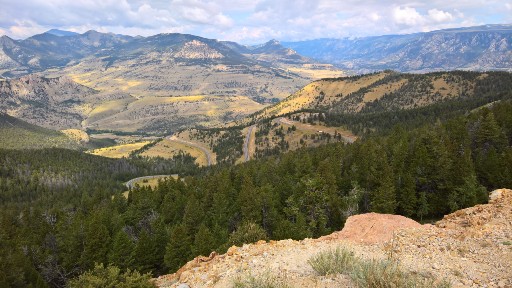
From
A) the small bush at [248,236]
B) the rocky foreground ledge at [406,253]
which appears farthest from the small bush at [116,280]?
the small bush at [248,236]

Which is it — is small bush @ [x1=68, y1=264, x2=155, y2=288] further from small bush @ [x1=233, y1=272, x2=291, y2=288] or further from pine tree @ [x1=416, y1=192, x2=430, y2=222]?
pine tree @ [x1=416, y1=192, x2=430, y2=222]

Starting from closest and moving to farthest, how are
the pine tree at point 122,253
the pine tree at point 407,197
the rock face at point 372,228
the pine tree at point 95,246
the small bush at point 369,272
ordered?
1. the small bush at point 369,272
2. the rock face at point 372,228
3. the pine tree at point 122,253
4. the pine tree at point 95,246
5. the pine tree at point 407,197

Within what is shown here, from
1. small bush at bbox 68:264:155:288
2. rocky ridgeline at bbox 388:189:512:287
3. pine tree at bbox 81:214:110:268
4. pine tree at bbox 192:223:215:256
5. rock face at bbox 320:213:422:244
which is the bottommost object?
pine tree at bbox 81:214:110:268

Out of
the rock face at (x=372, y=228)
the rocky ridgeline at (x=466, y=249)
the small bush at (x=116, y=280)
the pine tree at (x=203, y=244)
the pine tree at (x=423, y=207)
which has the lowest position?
the pine tree at (x=203, y=244)

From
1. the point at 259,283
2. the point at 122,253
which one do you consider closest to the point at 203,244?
the point at 122,253

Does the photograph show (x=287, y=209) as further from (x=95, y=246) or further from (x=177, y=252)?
(x=95, y=246)

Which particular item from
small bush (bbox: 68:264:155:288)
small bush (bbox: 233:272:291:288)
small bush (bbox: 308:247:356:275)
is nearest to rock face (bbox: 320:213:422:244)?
small bush (bbox: 308:247:356:275)

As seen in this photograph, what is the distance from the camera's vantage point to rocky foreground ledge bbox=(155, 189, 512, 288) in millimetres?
19438

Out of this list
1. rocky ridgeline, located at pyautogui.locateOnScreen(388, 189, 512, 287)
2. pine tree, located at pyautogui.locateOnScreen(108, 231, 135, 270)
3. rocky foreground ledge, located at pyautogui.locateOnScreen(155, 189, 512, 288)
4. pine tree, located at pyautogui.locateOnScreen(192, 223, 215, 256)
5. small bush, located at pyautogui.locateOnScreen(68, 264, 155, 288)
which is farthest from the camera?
pine tree, located at pyautogui.locateOnScreen(108, 231, 135, 270)

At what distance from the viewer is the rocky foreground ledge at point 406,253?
19.4 meters

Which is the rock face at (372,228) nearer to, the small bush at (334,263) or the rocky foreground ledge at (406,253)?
the rocky foreground ledge at (406,253)

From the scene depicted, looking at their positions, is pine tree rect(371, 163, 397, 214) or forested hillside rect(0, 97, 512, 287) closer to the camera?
forested hillside rect(0, 97, 512, 287)

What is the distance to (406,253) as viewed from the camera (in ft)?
77.4

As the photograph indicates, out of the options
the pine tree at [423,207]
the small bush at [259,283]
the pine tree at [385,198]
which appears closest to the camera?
the small bush at [259,283]
